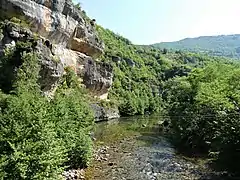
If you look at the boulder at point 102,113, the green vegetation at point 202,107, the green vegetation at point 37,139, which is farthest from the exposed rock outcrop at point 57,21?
the green vegetation at point 37,139

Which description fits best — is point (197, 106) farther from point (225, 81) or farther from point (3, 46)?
point (3, 46)

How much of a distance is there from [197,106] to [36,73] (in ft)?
71.8

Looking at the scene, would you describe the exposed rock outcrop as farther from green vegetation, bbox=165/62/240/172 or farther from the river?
green vegetation, bbox=165/62/240/172

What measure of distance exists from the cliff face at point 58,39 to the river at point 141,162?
14.3m

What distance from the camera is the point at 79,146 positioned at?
3141cm

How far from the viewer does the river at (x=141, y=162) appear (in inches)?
1214

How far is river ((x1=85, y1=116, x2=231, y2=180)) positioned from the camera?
101 feet

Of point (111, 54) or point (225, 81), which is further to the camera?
point (111, 54)

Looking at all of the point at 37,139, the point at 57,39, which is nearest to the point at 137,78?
the point at 57,39

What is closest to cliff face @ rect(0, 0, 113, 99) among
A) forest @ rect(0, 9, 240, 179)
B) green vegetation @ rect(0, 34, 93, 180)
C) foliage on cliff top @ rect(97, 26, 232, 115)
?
forest @ rect(0, 9, 240, 179)

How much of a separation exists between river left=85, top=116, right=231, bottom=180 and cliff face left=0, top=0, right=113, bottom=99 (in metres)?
14.3

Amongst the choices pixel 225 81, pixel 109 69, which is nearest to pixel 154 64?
pixel 109 69

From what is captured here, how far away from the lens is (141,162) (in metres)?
36.6

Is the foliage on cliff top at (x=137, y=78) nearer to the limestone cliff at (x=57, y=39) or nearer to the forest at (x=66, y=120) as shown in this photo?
the limestone cliff at (x=57, y=39)
